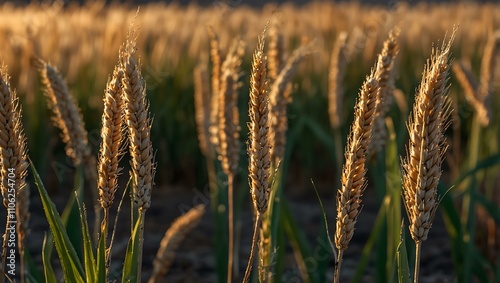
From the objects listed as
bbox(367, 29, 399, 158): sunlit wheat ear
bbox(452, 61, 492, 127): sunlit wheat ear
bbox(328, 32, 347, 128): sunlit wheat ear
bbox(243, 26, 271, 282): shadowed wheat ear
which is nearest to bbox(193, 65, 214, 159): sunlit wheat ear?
bbox(328, 32, 347, 128): sunlit wheat ear

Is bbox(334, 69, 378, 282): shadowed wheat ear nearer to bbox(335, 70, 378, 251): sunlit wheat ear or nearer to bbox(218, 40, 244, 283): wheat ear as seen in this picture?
bbox(335, 70, 378, 251): sunlit wheat ear

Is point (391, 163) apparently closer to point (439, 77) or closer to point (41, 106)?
point (439, 77)

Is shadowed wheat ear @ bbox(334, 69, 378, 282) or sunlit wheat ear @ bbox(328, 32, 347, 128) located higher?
sunlit wheat ear @ bbox(328, 32, 347, 128)

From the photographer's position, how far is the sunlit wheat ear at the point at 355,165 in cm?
137

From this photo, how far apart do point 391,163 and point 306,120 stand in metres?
1.32

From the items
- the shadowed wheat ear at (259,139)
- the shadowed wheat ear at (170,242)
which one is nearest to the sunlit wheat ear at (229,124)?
the shadowed wheat ear at (170,242)

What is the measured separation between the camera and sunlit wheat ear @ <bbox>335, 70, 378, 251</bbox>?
1.37 metres

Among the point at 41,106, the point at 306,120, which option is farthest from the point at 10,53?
the point at 306,120

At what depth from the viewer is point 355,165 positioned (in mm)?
→ 1375

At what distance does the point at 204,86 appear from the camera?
9.27 feet

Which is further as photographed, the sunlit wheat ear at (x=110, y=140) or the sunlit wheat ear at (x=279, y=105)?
the sunlit wheat ear at (x=279, y=105)

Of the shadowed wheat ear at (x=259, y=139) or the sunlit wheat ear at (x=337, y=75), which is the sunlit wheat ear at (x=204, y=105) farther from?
the shadowed wheat ear at (x=259, y=139)

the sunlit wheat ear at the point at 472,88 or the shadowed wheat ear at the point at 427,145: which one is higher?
the sunlit wheat ear at the point at 472,88

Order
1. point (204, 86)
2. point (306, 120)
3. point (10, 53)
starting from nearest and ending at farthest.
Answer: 1. point (204, 86)
2. point (306, 120)
3. point (10, 53)
